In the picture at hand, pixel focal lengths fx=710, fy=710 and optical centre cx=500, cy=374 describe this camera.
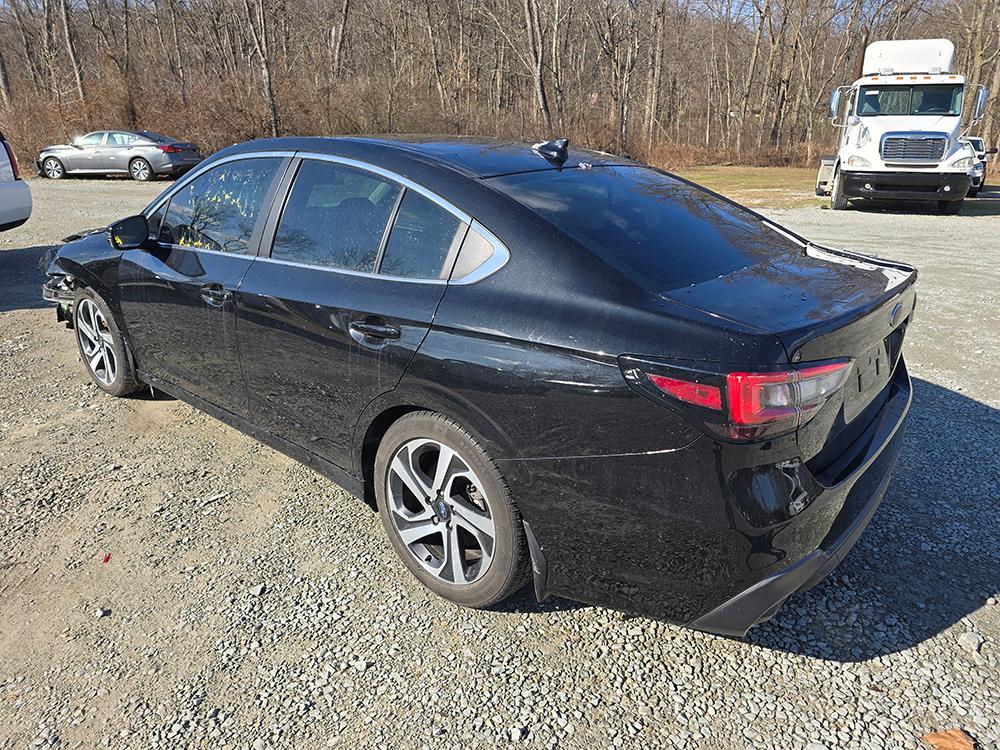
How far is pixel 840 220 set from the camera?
1402cm

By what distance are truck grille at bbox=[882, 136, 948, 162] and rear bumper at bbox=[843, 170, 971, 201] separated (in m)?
0.35

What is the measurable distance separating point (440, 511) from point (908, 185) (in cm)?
1556

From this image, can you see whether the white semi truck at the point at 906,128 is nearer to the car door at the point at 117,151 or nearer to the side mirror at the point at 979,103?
the side mirror at the point at 979,103

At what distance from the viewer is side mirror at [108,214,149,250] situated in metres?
4.02

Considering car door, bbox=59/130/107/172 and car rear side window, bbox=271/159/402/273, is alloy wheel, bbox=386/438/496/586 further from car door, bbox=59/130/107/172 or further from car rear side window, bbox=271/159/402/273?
car door, bbox=59/130/107/172

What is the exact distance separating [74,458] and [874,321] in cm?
405

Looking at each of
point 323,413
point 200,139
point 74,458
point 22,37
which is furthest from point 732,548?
point 22,37

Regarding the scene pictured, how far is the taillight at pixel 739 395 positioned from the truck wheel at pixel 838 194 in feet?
50.8

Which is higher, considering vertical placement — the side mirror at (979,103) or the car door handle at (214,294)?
the side mirror at (979,103)

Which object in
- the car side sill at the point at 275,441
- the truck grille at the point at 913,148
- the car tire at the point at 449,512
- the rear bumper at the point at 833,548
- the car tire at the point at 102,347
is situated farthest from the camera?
the truck grille at the point at 913,148

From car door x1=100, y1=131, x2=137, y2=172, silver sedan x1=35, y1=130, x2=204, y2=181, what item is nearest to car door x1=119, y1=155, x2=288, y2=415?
silver sedan x1=35, y1=130, x2=204, y2=181

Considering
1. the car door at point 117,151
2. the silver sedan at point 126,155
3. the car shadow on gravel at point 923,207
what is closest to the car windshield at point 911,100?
the car shadow on gravel at point 923,207

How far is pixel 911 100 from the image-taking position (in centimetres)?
1512

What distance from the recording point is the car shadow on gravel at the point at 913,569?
8.56 feet
